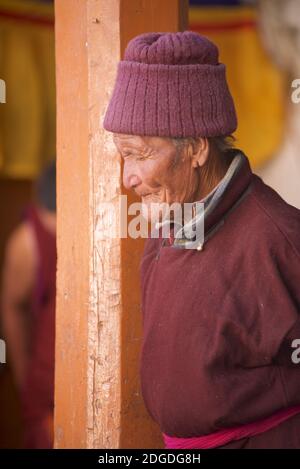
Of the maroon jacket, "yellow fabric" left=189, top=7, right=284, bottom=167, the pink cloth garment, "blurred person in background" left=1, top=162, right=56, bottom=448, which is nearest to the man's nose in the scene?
the maroon jacket

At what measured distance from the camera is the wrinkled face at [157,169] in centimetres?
265

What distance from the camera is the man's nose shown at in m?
2.69

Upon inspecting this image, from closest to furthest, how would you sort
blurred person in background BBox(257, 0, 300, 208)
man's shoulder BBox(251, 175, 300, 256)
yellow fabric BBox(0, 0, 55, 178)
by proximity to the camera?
man's shoulder BBox(251, 175, 300, 256)
blurred person in background BBox(257, 0, 300, 208)
yellow fabric BBox(0, 0, 55, 178)

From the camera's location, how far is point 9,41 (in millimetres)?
5199

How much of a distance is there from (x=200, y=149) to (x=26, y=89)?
9.33 feet

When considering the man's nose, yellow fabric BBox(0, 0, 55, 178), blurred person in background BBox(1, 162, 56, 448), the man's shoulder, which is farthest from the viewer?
yellow fabric BBox(0, 0, 55, 178)

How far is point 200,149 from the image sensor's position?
2.66 meters

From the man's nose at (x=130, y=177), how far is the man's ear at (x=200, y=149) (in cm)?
16
